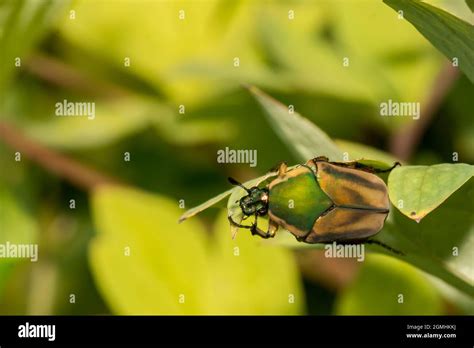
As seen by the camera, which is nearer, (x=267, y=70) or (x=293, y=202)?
(x=293, y=202)

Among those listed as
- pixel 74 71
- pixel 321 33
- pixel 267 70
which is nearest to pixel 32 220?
pixel 74 71

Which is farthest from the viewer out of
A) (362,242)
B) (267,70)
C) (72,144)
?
(72,144)

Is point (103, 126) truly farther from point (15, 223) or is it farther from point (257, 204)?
point (257, 204)

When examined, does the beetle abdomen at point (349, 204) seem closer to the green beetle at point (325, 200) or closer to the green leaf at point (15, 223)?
the green beetle at point (325, 200)

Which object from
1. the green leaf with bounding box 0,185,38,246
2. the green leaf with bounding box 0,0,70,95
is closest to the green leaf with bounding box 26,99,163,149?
the green leaf with bounding box 0,185,38,246

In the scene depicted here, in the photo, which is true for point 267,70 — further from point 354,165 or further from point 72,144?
point 354,165

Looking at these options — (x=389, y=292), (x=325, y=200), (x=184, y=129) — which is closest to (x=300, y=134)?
(x=325, y=200)
